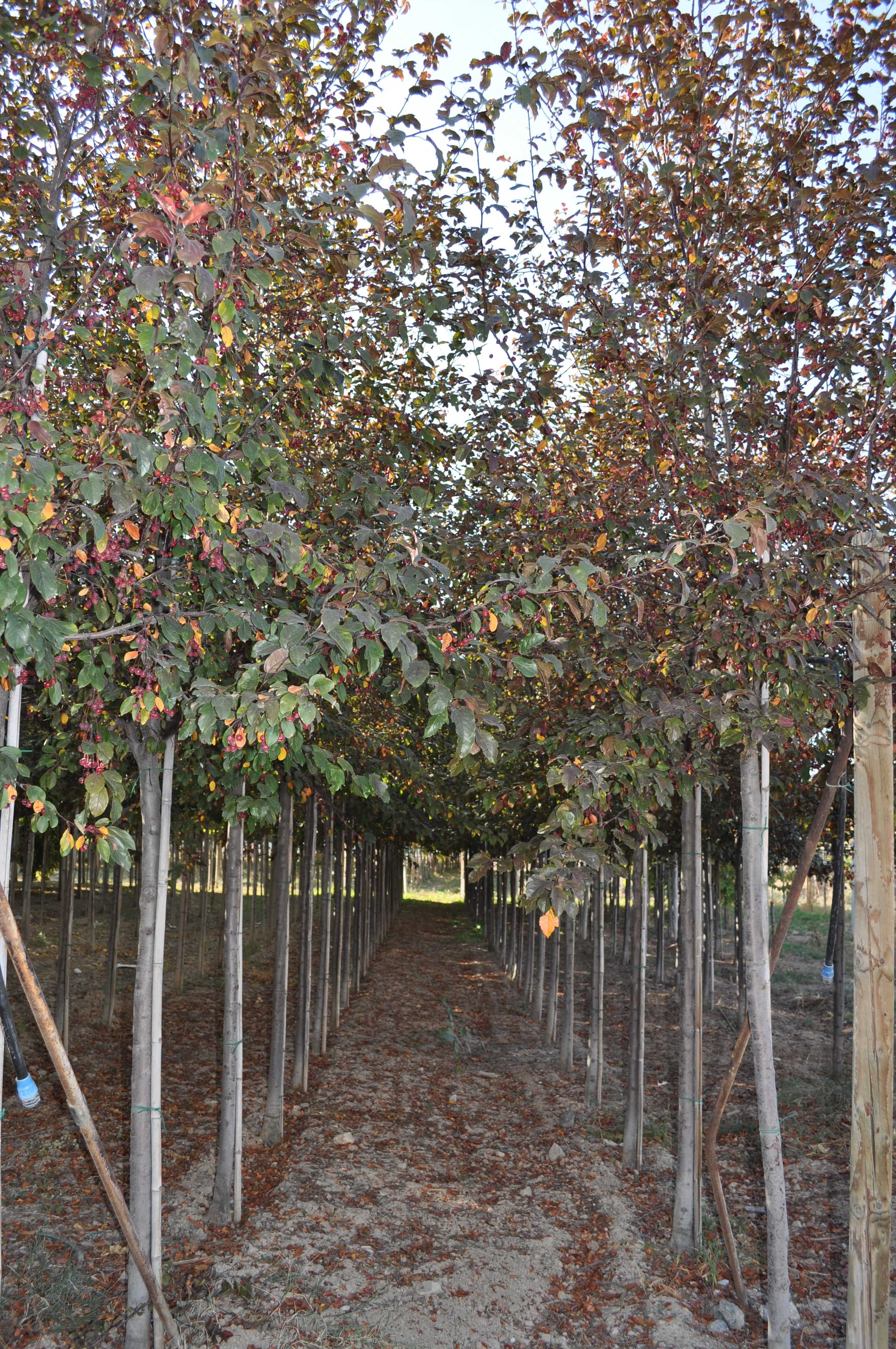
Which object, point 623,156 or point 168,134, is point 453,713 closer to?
point 168,134

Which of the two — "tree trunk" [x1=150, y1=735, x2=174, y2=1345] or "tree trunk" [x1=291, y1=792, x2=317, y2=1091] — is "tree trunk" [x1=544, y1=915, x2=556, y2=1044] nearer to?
"tree trunk" [x1=291, y1=792, x2=317, y2=1091]

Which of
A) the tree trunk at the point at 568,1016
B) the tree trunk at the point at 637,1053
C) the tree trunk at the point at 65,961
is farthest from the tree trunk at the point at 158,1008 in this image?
the tree trunk at the point at 568,1016

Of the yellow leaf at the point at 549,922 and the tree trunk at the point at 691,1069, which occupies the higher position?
the yellow leaf at the point at 549,922

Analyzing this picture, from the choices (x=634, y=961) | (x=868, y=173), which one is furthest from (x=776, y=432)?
(x=634, y=961)

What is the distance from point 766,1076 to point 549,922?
1.93 m

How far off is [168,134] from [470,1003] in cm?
1245

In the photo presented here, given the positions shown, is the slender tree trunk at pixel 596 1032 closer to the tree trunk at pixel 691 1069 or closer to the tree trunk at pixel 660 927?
the tree trunk at pixel 691 1069

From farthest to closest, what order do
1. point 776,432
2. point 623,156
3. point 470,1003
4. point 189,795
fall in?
point 470,1003, point 189,795, point 776,432, point 623,156

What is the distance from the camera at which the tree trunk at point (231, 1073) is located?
5234 millimetres

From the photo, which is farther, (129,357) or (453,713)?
(129,357)

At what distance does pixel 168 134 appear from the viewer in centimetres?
240

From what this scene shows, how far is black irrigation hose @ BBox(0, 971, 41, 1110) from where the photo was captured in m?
2.93

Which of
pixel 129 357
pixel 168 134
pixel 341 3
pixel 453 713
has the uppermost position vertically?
pixel 341 3

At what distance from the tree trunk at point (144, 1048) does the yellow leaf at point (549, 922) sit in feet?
6.71
